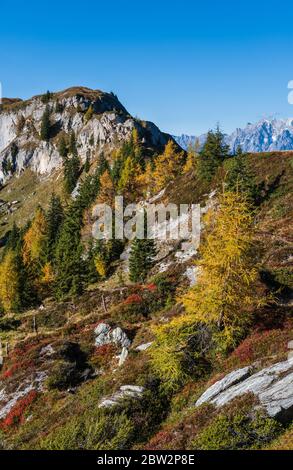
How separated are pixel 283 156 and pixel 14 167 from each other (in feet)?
420

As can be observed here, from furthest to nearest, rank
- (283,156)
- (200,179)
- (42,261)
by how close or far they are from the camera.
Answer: (42,261) → (200,179) → (283,156)

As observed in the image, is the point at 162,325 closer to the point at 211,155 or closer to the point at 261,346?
the point at 261,346

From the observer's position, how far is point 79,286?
2219 inches

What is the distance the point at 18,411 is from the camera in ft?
89.1

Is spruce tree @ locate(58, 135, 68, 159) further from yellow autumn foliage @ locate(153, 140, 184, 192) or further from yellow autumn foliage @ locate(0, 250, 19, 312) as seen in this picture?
yellow autumn foliage @ locate(0, 250, 19, 312)

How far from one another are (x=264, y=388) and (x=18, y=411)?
19787 millimetres

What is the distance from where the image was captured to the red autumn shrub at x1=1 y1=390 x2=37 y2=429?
26297 mm

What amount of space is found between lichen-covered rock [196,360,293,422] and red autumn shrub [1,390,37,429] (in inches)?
600

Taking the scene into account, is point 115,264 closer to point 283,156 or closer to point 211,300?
point 283,156

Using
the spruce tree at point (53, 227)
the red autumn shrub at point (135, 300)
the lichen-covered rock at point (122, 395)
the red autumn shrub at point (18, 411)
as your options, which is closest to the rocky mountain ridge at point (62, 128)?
the spruce tree at point (53, 227)

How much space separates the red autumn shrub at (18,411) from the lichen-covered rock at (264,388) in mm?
15248

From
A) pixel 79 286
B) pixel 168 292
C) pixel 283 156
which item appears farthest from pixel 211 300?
pixel 283 156

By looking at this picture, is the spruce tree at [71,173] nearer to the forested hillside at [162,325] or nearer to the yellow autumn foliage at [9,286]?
the forested hillside at [162,325]

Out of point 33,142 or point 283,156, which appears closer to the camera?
point 283,156
